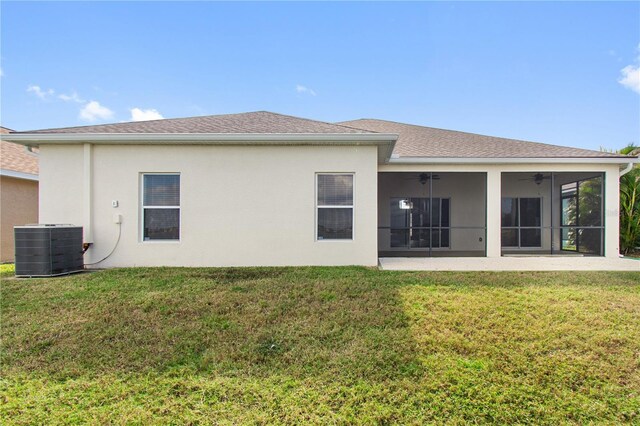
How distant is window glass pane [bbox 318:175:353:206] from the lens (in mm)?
7742

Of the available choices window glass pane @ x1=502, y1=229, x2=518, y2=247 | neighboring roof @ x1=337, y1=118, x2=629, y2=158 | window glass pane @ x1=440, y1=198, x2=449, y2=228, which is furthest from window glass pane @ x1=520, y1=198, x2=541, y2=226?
window glass pane @ x1=440, y1=198, x2=449, y2=228

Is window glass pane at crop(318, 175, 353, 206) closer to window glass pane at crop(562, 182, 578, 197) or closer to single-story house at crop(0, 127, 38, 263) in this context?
single-story house at crop(0, 127, 38, 263)

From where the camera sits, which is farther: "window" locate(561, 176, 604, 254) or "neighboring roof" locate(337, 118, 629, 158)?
"window" locate(561, 176, 604, 254)

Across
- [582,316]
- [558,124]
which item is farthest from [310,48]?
[582,316]

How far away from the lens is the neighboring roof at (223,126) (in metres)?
7.58

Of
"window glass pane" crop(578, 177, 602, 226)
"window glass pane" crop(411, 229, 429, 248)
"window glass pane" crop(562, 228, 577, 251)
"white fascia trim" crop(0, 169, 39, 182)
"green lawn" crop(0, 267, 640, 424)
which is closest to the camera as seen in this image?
"green lawn" crop(0, 267, 640, 424)

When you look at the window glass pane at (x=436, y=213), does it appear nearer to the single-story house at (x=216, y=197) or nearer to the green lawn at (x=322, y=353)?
the single-story house at (x=216, y=197)

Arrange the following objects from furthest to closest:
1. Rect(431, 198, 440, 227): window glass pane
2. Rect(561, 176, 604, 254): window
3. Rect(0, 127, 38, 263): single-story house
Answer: Rect(431, 198, 440, 227): window glass pane < Rect(561, 176, 604, 254): window < Rect(0, 127, 38, 263): single-story house

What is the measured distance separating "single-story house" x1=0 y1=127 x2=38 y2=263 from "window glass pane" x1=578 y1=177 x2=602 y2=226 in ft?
58.6

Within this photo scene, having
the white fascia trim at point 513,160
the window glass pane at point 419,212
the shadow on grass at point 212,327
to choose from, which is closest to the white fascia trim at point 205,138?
the white fascia trim at point 513,160

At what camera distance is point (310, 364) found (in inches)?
132

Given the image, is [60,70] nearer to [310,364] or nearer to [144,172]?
[144,172]

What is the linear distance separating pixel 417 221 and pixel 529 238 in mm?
4418

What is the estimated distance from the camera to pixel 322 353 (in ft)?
11.5
